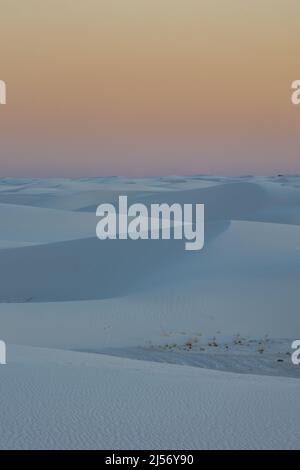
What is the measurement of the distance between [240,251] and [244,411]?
36.8 ft

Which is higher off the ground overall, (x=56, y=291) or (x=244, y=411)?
(x=56, y=291)

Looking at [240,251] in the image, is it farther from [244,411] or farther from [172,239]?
[244,411]

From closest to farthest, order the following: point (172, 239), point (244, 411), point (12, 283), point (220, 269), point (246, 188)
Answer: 1. point (244, 411)
2. point (220, 269)
3. point (12, 283)
4. point (172, 239)
5. point (246, 188)

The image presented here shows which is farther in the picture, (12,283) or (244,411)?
(12,283)

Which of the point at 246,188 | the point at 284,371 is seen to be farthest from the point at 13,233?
the point at 246,188

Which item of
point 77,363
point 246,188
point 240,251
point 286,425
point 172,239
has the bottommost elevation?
point 286,425

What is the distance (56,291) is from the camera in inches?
562

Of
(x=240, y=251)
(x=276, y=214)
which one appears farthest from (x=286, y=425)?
(x=276, y=214)

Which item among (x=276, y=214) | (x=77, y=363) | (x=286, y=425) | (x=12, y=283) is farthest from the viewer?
(x=276, y=214)

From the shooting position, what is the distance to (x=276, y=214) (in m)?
37.5
